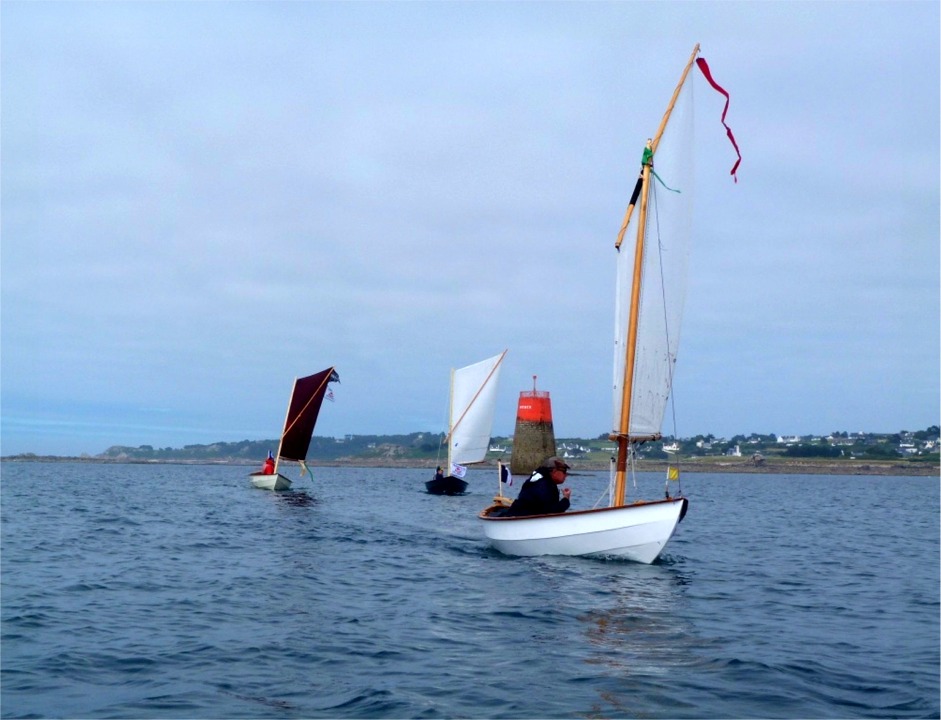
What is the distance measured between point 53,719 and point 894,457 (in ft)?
585

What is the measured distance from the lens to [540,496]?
2064 centimetres

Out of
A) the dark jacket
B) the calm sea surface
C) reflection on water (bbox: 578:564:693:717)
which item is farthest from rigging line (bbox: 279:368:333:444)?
reflection on water (bbox: 578:564:693:717)

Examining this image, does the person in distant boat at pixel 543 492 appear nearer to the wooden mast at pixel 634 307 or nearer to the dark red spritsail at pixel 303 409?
the wooden mast at pixel 634 307

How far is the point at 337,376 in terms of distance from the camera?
2030 inches

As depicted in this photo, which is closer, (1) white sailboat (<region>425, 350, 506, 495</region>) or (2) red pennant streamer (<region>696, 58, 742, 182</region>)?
(2) red pennant streamer (<region>696, 58, 742, 182</region>)

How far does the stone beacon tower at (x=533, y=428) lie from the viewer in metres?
92.1

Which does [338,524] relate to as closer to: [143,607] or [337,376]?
[143,607]

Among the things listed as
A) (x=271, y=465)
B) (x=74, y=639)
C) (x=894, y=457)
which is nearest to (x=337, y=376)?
(x=271, y=465)

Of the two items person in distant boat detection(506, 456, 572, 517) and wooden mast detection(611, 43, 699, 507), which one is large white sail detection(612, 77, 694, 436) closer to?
wooden mast detection(611, 43, 699, 507)

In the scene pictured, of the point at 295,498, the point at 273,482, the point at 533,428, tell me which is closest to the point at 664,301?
the point at 295,498

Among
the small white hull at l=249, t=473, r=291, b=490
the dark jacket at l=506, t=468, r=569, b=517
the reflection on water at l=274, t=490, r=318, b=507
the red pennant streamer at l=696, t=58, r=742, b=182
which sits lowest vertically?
the reflection on water at l=274, t=490, r=318, b=507

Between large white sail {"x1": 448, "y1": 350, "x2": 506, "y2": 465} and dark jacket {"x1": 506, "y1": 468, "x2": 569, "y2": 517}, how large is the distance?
120 ft

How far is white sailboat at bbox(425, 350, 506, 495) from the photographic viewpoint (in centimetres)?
5744

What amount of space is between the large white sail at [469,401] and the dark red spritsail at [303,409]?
31.5ft
